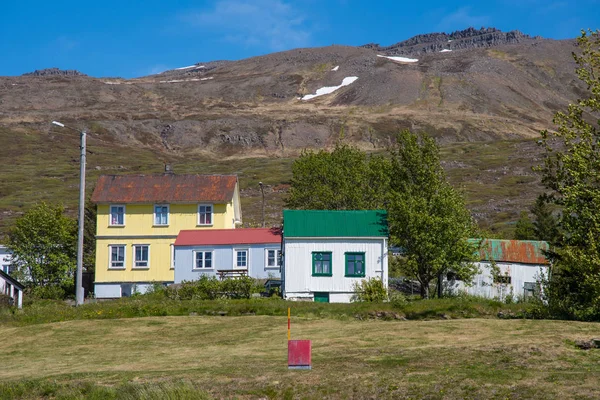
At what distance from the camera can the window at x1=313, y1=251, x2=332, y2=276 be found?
43.0 metres

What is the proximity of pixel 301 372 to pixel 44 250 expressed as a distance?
4164 centimetres

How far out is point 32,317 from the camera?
111 feet

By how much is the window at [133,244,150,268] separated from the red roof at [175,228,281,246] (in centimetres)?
461

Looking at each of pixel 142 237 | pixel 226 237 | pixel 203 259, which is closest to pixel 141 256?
pixel 142 237

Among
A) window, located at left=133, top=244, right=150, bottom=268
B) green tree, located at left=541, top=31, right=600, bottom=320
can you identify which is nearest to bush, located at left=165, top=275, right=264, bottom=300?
window, located at left=133, top=244, right=150, bottom=268

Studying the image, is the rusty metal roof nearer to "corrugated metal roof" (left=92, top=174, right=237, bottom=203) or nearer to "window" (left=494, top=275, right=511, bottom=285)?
"window" (left=494, top=275, right=511, bottom=285)

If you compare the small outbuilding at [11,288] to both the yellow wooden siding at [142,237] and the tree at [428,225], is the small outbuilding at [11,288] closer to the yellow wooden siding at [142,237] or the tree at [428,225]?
the yellow wooden siding at [142,237]

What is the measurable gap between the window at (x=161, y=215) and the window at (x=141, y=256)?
218cm

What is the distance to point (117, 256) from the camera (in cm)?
5497

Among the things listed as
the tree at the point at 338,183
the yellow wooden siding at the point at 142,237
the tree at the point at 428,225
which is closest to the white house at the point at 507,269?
the tree at the point at 428,225

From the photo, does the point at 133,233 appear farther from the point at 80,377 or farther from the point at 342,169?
the point at 80,377

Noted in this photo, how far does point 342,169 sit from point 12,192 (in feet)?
362

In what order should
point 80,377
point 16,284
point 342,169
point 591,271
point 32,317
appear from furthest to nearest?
point 342,169
point 16,284
point 32,317
point 591,271
point 80,377

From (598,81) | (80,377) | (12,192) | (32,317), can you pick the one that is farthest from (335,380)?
(12,192)
